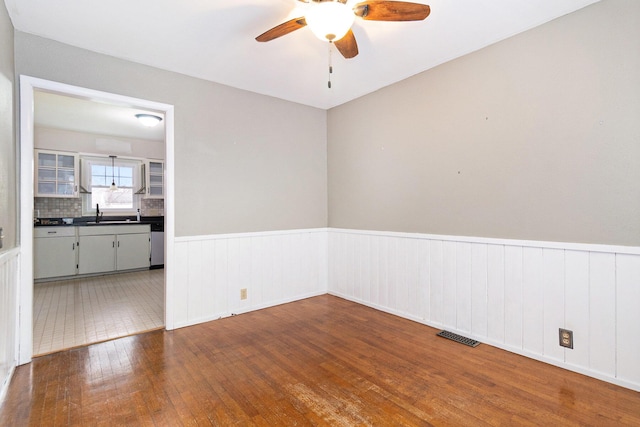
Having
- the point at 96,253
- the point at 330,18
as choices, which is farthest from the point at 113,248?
the point at 330,18

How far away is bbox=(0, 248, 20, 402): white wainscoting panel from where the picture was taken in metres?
1.97

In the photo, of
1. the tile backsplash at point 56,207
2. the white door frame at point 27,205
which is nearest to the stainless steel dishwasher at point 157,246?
the tile backsplash at point 56,207

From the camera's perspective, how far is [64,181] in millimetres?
5594

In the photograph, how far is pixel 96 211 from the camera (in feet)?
19.5

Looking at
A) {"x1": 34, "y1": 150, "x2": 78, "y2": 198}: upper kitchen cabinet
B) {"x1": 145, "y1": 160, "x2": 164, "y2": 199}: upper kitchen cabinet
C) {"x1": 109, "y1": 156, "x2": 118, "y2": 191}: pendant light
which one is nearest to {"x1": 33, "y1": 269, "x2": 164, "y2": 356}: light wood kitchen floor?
{"x1": 34, "y1": 150, "x2": 78, "y2": 198}: upper kitchen cabinet

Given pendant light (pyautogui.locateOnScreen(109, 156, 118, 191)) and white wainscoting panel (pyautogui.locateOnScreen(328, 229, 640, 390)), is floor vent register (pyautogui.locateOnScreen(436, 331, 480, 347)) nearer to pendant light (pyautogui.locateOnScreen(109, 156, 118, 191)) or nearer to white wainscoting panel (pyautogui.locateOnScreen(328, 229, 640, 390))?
white wainscoting panel (pyautogui.locateOnScreen(328, 229, 640, 390))

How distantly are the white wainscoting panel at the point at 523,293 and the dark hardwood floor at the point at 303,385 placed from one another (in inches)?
6.9

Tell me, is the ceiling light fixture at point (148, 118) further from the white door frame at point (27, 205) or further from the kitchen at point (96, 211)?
the white door frame at point (27, 205)

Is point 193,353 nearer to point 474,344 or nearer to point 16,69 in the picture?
point 474,344

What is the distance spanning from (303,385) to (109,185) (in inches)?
231

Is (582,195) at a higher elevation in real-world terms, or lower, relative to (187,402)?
higher

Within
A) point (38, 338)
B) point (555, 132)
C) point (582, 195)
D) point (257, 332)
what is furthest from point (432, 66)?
point (38, 338)

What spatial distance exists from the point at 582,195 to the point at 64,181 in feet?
23.6

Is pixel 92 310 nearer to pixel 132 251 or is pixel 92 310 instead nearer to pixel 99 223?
pixel 132 251
